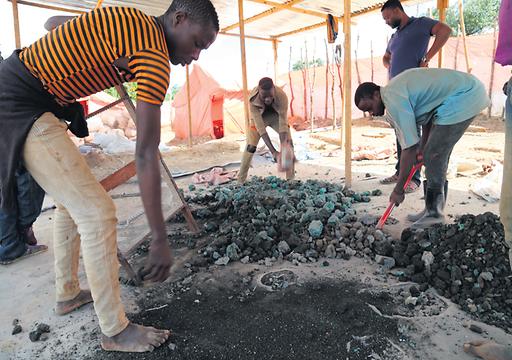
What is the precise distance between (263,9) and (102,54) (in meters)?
6.57

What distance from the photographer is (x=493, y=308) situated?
2186 mm

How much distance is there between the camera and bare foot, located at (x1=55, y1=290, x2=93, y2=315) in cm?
236

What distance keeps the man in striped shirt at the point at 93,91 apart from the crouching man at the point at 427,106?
181 cm

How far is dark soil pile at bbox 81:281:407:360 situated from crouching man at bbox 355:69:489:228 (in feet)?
4.01

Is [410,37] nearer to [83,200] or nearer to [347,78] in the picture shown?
[347,78]

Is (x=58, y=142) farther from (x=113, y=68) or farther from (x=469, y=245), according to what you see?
(x=469, y=245)

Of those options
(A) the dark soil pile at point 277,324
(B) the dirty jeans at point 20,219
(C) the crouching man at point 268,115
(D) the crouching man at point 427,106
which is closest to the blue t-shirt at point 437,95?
(D) the crouching man at point 427,106

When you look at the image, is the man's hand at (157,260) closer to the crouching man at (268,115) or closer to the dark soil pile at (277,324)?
the dark soil pile at (277,324)

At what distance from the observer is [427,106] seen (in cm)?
320

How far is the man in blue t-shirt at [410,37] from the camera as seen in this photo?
14.2 feet

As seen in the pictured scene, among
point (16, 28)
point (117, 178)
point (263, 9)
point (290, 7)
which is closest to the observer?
point (117, 178)

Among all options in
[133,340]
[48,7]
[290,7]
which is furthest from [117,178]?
[290,7]

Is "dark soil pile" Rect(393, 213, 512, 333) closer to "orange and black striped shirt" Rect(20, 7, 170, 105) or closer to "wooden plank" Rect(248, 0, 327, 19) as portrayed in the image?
"orange and black striped shirt" Rect(20, 7, 170, 105)

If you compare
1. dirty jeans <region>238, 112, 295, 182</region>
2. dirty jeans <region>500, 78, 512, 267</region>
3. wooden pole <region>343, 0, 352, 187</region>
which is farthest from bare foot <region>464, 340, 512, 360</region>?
dirty jeans <region>238, 112, 295, 182</region>
